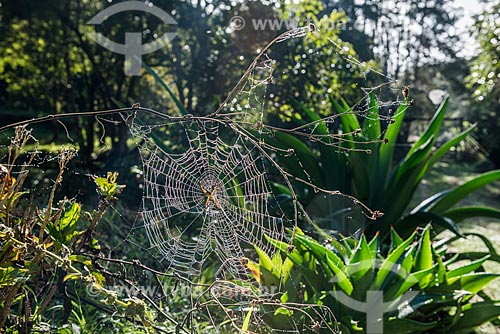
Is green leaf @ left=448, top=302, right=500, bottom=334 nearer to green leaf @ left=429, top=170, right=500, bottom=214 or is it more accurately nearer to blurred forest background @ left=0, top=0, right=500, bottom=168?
green leaf @ left=429, top=170, right=500, bottom=214

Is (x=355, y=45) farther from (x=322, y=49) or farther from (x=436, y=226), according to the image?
(x=436, y=226)

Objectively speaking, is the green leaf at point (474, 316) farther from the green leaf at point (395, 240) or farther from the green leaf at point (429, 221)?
the green leaf at point (429, 221)

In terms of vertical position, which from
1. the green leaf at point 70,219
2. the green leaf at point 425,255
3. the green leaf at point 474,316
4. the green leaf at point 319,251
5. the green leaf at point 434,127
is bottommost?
the green leaf at point 474,316

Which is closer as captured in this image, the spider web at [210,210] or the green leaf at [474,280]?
the spider web at [210,210]

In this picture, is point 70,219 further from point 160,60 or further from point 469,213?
point 160,60

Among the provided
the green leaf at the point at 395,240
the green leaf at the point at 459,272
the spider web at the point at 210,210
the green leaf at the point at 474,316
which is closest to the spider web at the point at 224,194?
the spider web at the point at 210,210

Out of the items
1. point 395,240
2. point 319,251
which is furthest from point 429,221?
point 319,251

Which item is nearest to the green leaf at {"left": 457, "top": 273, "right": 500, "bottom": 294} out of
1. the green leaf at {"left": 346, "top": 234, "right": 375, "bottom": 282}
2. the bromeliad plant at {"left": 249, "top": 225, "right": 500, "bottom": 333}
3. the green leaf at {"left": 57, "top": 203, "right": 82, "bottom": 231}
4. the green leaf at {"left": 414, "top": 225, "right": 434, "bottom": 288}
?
the bromeliad plant at {"left": 249, "top": 225, "right": 500, "bottom": 333}

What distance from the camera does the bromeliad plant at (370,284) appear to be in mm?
2516

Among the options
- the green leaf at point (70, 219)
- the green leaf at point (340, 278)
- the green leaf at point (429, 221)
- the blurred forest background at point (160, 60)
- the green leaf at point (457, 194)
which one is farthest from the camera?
the blurred forest background at point (160, 60)

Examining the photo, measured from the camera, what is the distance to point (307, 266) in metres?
2.67

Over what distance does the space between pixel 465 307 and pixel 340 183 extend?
4.84ft

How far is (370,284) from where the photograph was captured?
256cm

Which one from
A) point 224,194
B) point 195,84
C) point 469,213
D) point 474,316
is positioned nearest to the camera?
point 474,316
